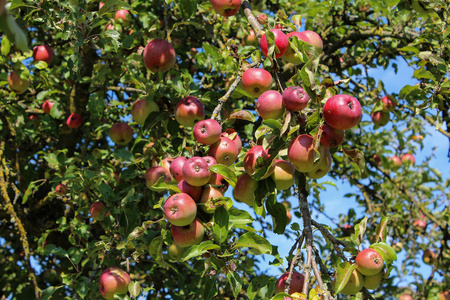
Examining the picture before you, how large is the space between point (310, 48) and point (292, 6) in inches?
86.1

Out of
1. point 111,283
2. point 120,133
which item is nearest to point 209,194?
point 111,283

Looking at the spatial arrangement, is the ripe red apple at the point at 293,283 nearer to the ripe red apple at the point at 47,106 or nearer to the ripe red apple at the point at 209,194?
the ripe red apple at the point at 209,194

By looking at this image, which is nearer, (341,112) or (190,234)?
(341,112)

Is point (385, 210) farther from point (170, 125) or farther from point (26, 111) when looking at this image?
point (26, 111)

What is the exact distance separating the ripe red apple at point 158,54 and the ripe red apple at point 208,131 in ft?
2.01

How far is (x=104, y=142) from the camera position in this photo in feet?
10.9

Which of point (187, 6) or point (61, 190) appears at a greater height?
point (187, 6)

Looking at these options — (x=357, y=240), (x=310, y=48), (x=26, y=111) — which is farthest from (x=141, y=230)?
(x=26, y=111)

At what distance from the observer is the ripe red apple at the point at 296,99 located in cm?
125

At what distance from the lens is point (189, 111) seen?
1771 mm

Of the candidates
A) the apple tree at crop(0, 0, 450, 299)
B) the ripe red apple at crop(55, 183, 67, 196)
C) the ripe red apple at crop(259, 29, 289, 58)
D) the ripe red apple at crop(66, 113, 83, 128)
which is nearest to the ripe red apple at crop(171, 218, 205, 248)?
the apple tree at crop(0, 0, 450, 299)

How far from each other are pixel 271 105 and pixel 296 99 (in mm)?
116

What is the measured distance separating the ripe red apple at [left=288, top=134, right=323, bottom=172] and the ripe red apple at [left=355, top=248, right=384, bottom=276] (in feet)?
1.12

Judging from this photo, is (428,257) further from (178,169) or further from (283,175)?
(178,169)
